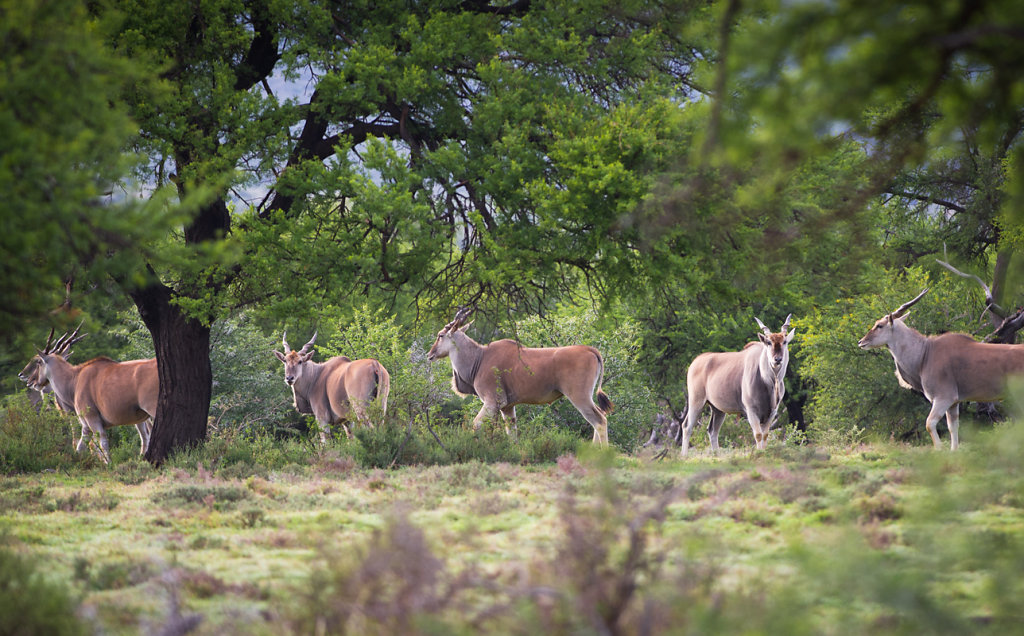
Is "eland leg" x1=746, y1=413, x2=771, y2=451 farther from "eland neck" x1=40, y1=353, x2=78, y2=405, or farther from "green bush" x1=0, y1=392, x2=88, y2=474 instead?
"eland neck" x1=40, y1=353, x2=78, y2=405

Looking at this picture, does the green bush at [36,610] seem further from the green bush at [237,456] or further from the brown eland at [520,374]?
the brown eland at [520,374]

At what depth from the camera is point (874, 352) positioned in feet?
78.3

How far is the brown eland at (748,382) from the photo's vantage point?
49.9ft

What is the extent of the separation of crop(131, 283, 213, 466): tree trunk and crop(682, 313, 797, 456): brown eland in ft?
27.1

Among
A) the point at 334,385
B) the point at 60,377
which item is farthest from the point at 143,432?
the point at 334,385

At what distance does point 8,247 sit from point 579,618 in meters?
3.77

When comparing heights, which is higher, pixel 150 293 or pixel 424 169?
pixel 424 169

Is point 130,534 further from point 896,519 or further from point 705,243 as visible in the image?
point 705,243

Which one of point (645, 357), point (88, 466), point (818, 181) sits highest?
point (818, 181)

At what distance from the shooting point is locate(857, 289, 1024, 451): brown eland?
1425 cm

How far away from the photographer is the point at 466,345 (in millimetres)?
17062

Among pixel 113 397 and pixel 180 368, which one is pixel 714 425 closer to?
pixel 180 368

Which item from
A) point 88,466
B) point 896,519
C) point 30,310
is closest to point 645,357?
point 88,466

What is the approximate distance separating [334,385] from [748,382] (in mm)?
8108
